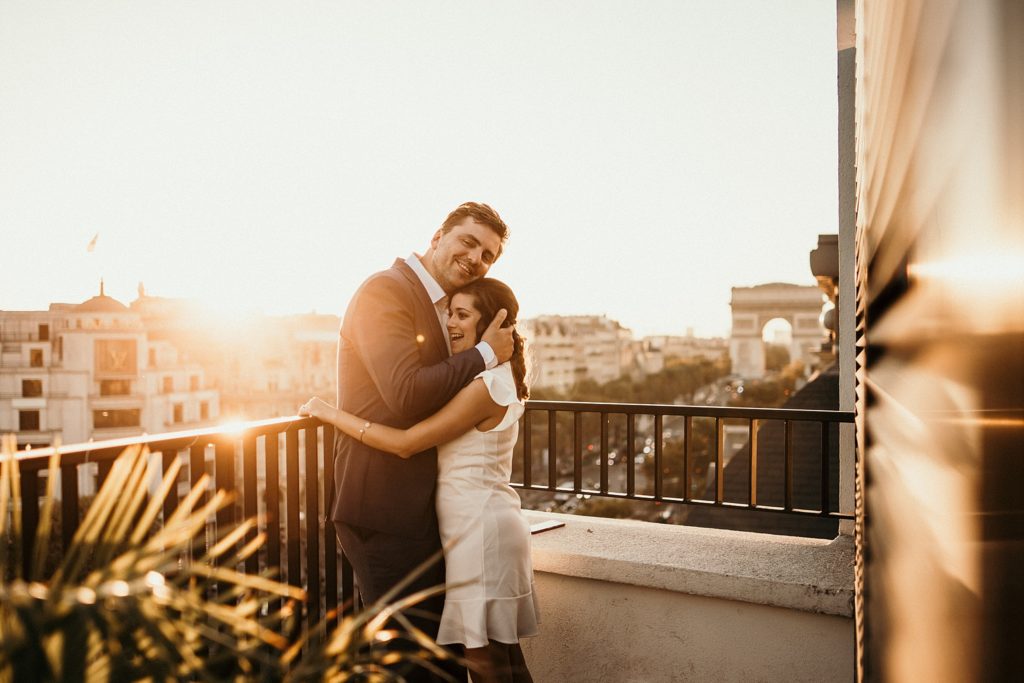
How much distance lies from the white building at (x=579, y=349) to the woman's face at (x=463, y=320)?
73.2 meters

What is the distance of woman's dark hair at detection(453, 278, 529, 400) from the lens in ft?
7.63

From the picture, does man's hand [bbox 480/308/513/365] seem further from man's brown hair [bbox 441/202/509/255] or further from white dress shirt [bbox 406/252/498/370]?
man's brown hair [bbox 441/202/509/255]

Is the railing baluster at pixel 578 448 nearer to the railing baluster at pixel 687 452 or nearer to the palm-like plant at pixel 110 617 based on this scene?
the railing baluster at pixel 687 452

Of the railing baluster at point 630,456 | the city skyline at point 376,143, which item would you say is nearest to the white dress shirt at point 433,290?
the railing baluster at point 630,456

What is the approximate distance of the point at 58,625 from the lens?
49 cm

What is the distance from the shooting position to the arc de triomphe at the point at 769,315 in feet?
192

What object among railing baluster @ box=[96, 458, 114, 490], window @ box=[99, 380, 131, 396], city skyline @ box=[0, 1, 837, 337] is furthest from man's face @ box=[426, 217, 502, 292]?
window @ box=[99, 380, 131, 396]

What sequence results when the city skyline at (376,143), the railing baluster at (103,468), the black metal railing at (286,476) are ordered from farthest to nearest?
the city skyline at (376,143) → the railing baluster at (103,468) → the black metal railing at (286,476)

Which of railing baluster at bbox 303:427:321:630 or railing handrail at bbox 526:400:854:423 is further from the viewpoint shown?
railing handrail at bbox 526:400:854:423

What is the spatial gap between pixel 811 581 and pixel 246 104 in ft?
181

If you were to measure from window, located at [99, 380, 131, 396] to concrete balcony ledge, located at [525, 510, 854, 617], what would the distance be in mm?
56806

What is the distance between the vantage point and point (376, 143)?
49.6 m

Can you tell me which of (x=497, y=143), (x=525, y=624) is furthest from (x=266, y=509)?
(x=497, y=143)

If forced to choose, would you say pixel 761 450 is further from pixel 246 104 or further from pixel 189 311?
pixel 189 311
